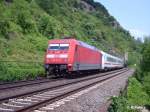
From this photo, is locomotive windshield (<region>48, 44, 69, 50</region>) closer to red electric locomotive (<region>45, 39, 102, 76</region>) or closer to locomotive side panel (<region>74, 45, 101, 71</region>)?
red electric locomotive (<region>45, 39, 102, 76</region>)

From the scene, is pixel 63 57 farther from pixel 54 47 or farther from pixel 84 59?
pixel 84 59

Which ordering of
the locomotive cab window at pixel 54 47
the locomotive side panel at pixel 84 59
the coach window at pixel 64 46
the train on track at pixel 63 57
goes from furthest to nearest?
the locomotive side panel at pixel 84 59 < the locomotive cab window at pixel 54 47 < the coach window at pixel 64 46 < the train on track at pixel 63 57

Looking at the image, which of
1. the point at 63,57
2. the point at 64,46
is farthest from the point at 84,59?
the point at 63,57

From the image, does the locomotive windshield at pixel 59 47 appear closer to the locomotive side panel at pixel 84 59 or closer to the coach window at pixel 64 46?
the coach window at pixel 64 46

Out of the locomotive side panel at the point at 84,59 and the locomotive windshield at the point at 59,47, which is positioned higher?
the locomotive windshield at the point at 59,47

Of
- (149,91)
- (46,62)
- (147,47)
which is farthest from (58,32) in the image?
(149,91)

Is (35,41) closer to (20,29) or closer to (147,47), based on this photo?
(20,29)

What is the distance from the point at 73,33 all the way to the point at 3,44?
35073 mm

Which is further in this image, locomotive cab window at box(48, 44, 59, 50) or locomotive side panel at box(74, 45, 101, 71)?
locomotive side panel at box(74, 45, 101, 71)

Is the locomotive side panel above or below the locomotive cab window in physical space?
below

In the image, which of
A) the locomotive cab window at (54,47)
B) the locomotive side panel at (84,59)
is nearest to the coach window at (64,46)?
the locomotive cab window at (54,47)

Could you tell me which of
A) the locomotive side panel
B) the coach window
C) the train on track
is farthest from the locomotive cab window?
the locomotive side panel

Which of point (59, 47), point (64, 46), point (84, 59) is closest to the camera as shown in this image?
point (64, 46)

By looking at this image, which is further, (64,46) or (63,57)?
(64,46)
